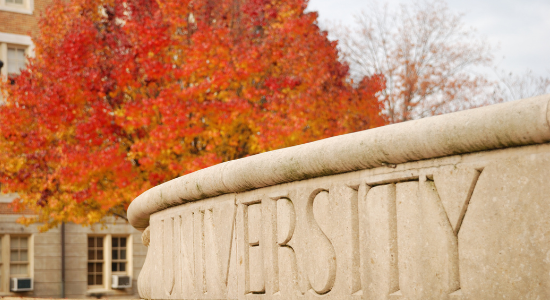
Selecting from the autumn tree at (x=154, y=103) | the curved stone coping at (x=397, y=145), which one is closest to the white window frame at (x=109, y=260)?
the autumn tree at (x=154, y=103)

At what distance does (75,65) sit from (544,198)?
12259 mm

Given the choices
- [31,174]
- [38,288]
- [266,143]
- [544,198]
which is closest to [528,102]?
[544,198]

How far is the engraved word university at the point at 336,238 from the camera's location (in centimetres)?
292

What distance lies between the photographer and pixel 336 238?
346 centimetres

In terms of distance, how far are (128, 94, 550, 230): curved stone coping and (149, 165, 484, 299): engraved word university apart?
0.08m

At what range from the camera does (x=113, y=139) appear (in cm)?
1303

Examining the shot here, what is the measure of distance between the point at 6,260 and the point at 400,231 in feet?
63.4

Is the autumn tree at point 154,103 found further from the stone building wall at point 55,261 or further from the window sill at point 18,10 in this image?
the window sill at point 18,10

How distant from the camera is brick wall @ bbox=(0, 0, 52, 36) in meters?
20.5

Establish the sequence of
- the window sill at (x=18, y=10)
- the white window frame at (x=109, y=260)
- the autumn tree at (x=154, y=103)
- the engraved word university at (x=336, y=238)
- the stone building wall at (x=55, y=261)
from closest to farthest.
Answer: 1. the engraved word university at (x=336, y=238)
2. the autumn tree at (x=154, y=103)
3. the stone building wall at (x=55, y=261)
4. the window sill at (x=18, y=10)
5. the white window frame at (x=109, y=260)

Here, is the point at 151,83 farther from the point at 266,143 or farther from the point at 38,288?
the point at 38,288

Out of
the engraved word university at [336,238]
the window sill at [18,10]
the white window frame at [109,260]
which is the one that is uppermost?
the window sill at [18,10]

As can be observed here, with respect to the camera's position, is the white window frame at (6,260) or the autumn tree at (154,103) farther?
the white window frame at (6,260)

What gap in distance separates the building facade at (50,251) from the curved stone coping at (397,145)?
17372 millimetres
